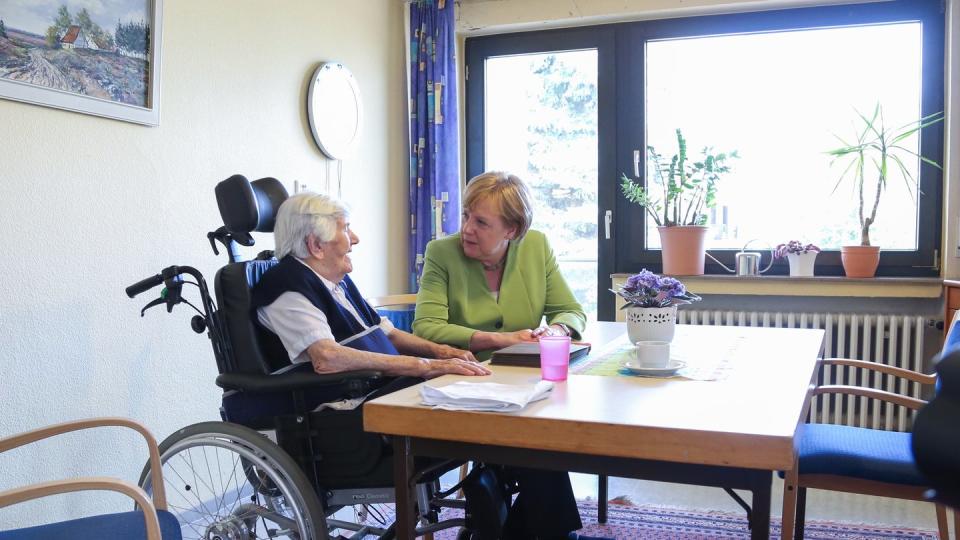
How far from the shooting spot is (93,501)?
2160 mm

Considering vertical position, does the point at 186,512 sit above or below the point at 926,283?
below

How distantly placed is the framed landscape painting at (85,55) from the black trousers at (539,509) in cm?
153

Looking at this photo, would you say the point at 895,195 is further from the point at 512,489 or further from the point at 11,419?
the point at 11,419

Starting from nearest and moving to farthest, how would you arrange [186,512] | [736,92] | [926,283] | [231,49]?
[186,512], [231,49], [926,283], [736,92]

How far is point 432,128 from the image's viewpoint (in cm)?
379

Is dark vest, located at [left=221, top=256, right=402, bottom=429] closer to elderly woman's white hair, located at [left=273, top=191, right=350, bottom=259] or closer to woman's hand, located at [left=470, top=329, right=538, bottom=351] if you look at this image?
elderly woman's white hair, located at [left=273, top=191, right=350, bottom=259]

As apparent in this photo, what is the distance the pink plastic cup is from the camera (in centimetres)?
150

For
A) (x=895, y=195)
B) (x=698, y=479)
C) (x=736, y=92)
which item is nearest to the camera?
(x=698, y=479)

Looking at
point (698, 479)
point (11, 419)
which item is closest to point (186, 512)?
point (11, 419)

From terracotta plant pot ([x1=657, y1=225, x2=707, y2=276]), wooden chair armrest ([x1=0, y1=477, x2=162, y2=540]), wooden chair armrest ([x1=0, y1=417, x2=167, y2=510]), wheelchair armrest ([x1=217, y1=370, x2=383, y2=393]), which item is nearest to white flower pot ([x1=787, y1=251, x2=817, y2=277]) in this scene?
terracotta plant pot ([x1=657, y1=225, x2=707, y2=276])

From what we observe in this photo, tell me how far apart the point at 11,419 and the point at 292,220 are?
86 cm

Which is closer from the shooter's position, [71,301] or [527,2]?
[71,301]

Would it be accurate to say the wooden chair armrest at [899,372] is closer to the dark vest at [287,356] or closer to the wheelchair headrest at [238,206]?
the dark vest at [287,356]

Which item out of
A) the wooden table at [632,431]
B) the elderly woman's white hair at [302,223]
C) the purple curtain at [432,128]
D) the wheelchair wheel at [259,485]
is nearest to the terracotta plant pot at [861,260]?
the purple curtain at [432,128]
